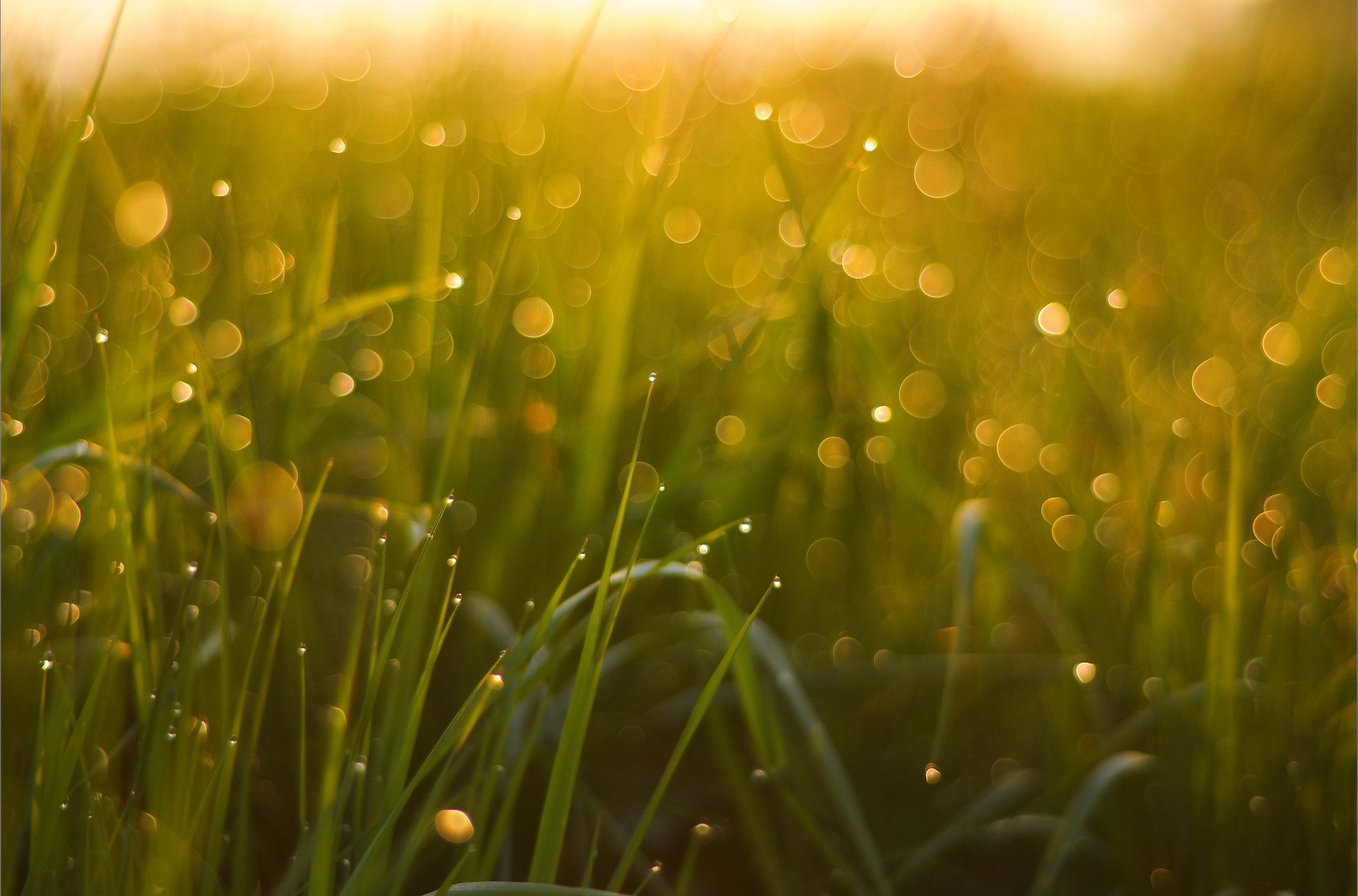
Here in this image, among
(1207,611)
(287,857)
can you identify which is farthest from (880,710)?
(287,857)

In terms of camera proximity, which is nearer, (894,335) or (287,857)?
(287,857)

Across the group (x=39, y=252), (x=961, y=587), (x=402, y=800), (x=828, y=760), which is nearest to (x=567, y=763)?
(x=402, y=800)

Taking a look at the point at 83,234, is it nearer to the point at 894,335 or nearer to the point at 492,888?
the point at 894,335

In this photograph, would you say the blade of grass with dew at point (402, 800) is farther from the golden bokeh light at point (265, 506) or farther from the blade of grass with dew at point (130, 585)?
the golden bokeh light at point (265, 506)

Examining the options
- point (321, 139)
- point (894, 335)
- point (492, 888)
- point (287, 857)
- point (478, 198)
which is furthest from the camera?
point (321, 139)

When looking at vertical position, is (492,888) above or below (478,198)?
below

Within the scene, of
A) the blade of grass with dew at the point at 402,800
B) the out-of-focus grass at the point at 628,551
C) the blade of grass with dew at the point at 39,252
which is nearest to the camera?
the blade of grass with dew at the point at 402,800

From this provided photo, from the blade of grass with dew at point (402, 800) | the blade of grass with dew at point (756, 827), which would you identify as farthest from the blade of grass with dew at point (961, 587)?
the blade of grass with dew at point (402, 800)

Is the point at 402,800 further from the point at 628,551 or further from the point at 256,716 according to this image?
the point at 628,551
